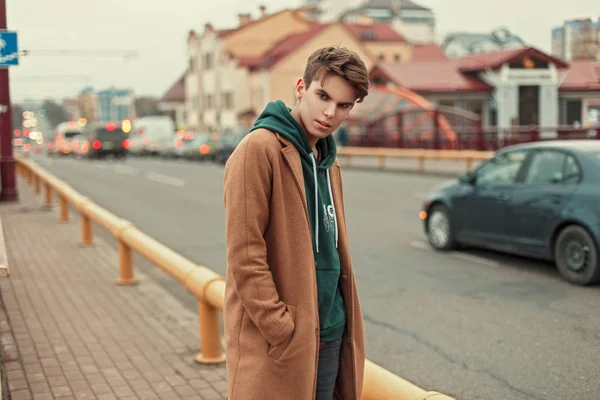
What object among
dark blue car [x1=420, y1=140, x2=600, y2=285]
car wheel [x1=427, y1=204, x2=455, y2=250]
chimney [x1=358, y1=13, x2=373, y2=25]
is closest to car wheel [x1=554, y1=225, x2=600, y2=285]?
dark blue car [x1=420, y1=140, x2=600, y2=285]

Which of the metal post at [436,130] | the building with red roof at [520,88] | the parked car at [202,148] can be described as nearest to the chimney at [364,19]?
the building with red roof at [520,88]

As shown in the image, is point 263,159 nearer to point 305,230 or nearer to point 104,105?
point 305,230

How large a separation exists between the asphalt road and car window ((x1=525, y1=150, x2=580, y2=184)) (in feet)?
3.36

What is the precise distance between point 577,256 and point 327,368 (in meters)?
6.68

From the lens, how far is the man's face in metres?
2.86

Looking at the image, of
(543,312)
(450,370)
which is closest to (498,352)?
(450,370)

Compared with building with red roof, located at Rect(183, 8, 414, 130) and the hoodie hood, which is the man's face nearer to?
the hoodie hood

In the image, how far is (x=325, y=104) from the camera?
2.89 m

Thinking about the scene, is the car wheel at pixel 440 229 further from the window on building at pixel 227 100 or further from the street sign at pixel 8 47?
the window on building at pixel 227 100

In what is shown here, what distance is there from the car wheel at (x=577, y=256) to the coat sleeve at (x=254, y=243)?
22.0ft

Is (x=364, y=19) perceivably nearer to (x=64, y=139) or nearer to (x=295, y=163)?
(x=64, y=139)

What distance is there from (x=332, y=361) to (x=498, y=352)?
3948 millimetres

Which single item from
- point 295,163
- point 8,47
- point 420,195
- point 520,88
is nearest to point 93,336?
point 295,163

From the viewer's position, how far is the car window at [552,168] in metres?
9.58
